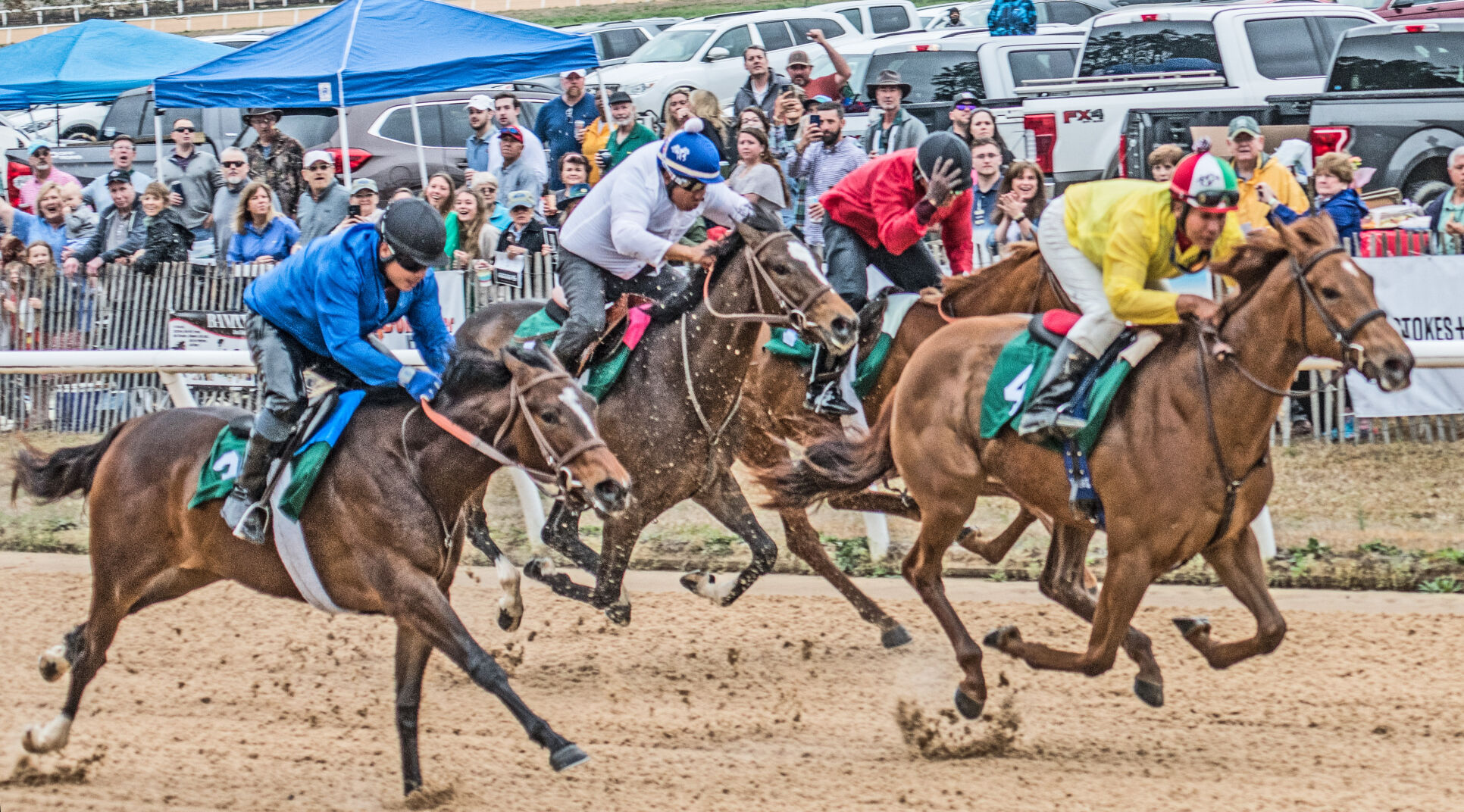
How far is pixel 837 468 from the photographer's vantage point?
6.98m

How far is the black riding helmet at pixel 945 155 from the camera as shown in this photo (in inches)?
299

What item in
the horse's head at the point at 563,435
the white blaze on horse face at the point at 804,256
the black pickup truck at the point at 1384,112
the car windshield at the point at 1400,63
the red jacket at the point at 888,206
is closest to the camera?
the horse's head at the point at 563,435

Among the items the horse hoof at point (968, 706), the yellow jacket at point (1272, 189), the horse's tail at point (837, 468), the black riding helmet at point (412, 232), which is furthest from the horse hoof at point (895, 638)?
the yellow jacket at point (1272, 189)

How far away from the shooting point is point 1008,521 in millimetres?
9305

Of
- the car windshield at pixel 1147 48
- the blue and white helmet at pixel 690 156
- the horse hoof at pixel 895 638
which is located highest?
the car windshield at pixel 1147 48

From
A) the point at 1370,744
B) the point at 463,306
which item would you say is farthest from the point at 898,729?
the point at 463,306

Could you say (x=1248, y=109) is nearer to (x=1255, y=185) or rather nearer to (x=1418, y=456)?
(x=1255, y=185)

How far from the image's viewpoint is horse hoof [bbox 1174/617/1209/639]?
6.06m

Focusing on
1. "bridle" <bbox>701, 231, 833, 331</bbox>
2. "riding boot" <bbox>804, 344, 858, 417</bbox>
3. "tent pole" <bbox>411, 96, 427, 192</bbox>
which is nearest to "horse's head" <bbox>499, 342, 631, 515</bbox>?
"bridle" <bbox>701, 231, 833, 331</bbox>

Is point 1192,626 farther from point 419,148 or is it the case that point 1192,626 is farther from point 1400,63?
point 419,148

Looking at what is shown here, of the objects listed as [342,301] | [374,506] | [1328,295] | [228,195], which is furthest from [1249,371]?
[228,195]

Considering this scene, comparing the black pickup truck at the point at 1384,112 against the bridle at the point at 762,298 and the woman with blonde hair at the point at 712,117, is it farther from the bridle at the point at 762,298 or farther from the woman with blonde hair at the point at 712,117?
the bridle at the point at 762,298

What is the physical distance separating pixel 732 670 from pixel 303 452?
2.17 metres

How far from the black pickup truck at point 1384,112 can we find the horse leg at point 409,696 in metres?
8.26
